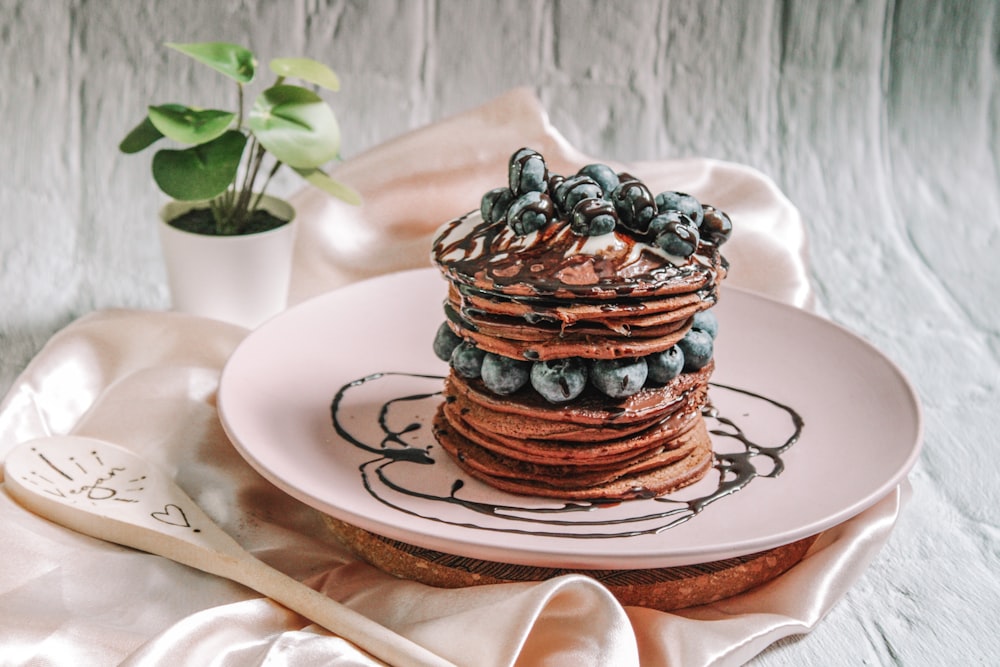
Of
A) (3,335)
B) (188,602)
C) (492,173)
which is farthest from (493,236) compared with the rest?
(3,335)

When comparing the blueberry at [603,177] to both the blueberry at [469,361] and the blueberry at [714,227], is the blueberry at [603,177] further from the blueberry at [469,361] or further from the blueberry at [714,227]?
the blueberry at [469,361]

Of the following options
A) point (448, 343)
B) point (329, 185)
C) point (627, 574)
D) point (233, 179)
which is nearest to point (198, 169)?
point (233, 179)

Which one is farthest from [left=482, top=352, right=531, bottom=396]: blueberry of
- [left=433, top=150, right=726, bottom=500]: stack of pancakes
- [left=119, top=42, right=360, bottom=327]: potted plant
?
[left=119, top=42, right=360, bottom=327]: potted plant

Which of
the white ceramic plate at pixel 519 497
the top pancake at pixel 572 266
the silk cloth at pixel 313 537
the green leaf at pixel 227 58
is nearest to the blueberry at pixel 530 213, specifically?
the top pancake at pixel 572 266

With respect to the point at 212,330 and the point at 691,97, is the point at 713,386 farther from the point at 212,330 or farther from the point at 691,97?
the point at 691,97

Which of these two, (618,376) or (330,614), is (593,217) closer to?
(618,376)

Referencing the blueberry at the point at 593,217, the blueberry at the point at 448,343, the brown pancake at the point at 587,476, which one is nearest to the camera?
the blueberry at the point at 593,217
